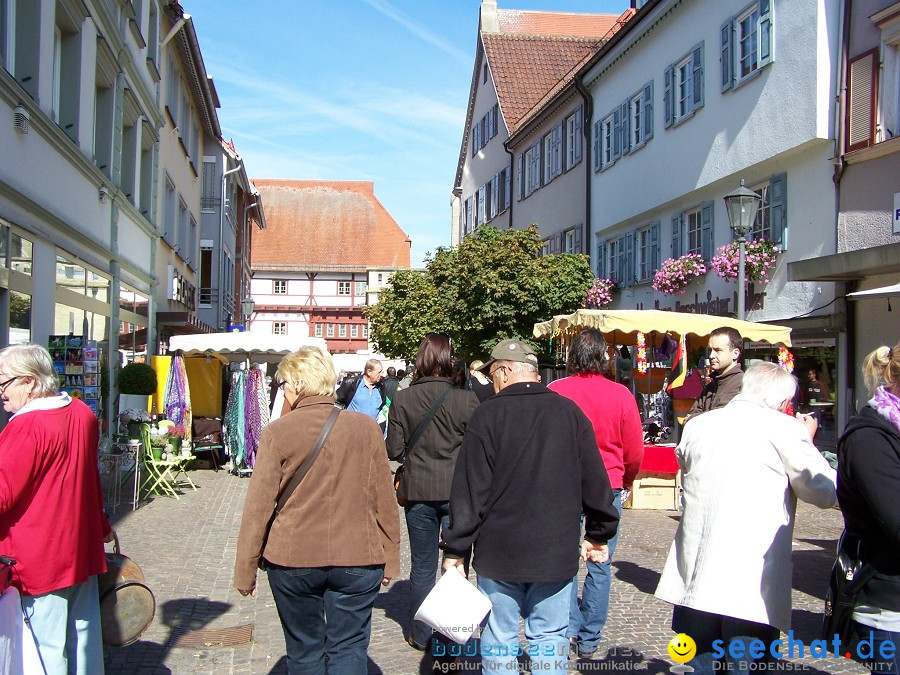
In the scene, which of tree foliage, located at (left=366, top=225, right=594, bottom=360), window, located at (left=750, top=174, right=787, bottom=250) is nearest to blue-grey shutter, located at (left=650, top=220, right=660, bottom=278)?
tree foliage, located at (left=366, top=225, right=594, bottom=360)

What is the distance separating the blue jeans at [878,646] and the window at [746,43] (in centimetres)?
1268

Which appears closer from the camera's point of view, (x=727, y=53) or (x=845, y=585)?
(x=845, y=585)

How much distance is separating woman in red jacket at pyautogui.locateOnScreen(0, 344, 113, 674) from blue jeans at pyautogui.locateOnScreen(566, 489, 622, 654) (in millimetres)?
2603

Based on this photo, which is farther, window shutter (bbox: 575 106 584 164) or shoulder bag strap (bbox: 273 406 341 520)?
window shutter (bbox: 575 106 584 164)

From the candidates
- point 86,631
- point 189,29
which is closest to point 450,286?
point 189,29

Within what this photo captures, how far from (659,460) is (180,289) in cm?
1580

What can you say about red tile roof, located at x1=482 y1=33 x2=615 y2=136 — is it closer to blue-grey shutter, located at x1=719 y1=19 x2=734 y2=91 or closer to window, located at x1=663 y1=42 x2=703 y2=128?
window, located at x1=663 y1=42 x2=703 y2=128

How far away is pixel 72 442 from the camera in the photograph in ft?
12.4

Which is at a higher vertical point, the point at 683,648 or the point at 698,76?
the point at 698,76

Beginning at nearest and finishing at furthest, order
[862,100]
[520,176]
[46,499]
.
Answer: [46,499]
[862,100]
[520,176]

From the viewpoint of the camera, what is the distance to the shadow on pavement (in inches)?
277

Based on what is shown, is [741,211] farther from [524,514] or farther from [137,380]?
[137,380]

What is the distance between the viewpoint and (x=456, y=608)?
370 cm

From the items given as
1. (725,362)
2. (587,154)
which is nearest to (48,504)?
(725,362)
